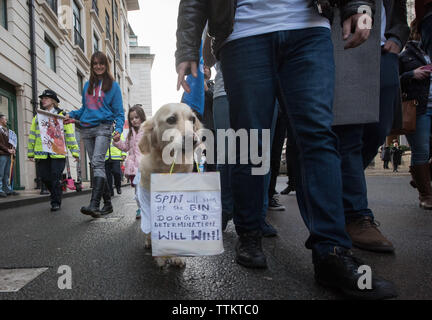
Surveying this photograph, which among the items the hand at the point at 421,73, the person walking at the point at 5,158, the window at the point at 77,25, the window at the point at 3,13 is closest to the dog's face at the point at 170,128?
the hand at the point at 421,73

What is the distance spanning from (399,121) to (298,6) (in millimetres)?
1616

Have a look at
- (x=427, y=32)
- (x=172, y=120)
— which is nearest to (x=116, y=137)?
(x=172, y=120)

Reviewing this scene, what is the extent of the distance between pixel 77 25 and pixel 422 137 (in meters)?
17.6

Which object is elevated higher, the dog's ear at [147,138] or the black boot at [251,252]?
the dog's ear at [147,138]

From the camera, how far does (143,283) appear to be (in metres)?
1.62

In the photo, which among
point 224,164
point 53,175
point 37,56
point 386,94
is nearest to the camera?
point 386,94

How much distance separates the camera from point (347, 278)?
1.38 m

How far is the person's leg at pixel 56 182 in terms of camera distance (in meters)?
5.16

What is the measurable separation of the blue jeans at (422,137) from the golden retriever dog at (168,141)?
2977mm

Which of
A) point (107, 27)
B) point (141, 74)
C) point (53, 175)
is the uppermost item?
point (141, 74)

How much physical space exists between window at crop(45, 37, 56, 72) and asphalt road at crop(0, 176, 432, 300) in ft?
37.8

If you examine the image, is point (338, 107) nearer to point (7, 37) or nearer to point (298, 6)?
point (298, 6)

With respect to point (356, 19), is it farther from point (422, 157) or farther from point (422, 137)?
point (422, 157)

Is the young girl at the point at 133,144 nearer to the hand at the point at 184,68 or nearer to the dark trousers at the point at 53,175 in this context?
the dark trousers at the point at 53,175
